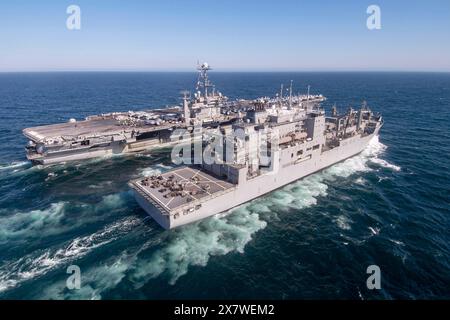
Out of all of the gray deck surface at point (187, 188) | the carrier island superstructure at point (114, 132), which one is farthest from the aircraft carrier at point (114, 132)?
the gray deck surface at point (187, 188)

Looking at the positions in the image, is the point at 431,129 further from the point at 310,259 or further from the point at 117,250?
the point at 117,250

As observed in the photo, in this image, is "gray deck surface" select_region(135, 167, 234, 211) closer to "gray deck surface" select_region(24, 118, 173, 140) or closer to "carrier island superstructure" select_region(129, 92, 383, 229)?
"carrier island superstructure" select_region(129, 92, 383, 229)

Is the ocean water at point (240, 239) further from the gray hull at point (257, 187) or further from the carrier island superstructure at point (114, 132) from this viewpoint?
the carrier island superstructure at point (114, 132)

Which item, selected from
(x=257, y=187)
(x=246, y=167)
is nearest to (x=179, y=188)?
(x=246, y=167)

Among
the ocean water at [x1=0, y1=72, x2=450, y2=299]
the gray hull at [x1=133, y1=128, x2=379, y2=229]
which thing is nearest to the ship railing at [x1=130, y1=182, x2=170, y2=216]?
the gray hull at [x1=133, y1=128, x2=379, y2=229]

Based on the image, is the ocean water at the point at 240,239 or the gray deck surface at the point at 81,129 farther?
the gray deck surface at the point at 81,129

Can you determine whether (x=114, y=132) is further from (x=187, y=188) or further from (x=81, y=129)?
(x=187, y=188)
